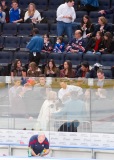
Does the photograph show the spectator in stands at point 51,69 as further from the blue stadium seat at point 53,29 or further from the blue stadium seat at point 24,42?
the blue stadium seat at point 53,29

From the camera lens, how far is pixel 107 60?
22.0 m

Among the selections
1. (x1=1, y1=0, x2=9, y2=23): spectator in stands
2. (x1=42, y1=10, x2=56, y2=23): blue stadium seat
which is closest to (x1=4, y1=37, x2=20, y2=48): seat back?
(x1=1, y1=0, x2=9, y2=23): spectator in stands

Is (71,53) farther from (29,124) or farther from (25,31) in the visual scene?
(29,124)

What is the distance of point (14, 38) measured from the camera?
23.8 meters

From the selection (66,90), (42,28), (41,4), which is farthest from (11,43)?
(66,90)

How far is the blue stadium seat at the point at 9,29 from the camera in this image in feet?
80.1

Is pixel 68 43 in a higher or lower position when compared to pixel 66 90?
higher

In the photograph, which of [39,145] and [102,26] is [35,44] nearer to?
[102,26]

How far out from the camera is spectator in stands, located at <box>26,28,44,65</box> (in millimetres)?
22375

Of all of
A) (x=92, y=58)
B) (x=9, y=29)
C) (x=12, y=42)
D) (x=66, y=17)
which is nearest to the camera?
(x=92, y=58)

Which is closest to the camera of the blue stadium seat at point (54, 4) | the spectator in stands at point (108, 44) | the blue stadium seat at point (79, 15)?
the spectator in stands at point (108, 44)

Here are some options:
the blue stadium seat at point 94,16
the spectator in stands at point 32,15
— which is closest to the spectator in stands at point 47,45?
the spectator in stands at point 32,15

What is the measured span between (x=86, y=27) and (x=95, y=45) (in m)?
0.87

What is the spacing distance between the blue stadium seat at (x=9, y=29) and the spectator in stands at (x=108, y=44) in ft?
11.2
